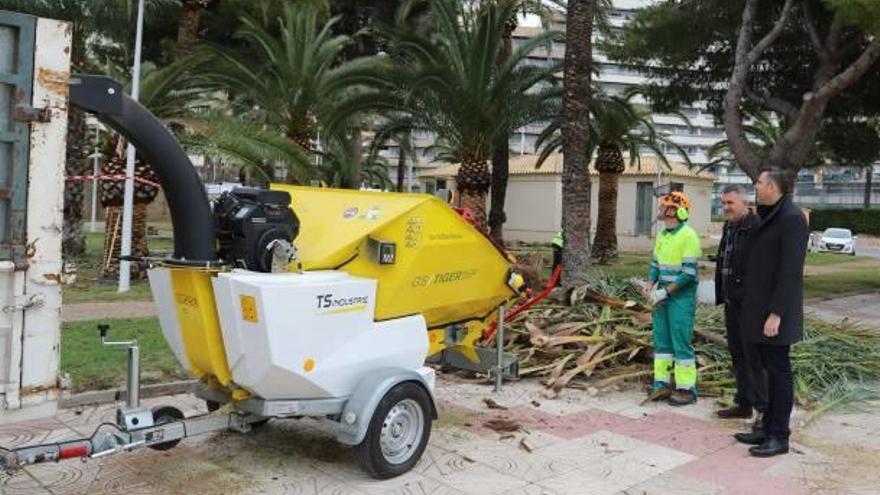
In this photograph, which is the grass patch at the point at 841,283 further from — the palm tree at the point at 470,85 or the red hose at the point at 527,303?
the red hose at the point at 527,303

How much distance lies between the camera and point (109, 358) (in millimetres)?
7980

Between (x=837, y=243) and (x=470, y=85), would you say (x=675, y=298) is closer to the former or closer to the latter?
(x=470, y=85)

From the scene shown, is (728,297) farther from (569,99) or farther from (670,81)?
(670,81)

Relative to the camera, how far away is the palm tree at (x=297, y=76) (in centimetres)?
1962

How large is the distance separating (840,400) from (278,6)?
16384 millimetres

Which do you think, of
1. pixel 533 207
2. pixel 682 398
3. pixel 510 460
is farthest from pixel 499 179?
pixel 510 460

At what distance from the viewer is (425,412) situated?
17.7 feet

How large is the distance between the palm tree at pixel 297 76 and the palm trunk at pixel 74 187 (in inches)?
126

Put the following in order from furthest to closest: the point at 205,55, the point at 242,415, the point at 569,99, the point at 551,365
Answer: the point at 205,55 < the point at 569,99 < the point at 551,365 < the point at 242,415

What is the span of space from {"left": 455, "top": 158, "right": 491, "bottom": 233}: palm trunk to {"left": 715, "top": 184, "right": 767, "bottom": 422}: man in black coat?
11586 millimetres

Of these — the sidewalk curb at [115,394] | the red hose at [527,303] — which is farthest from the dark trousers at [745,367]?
the sidewalk curb at [115,394]

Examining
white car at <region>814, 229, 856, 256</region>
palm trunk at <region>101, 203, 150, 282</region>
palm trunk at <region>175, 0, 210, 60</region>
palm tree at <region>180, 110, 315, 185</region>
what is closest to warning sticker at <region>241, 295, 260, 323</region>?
palm tree at <region>180, 110, 315, 185</region>

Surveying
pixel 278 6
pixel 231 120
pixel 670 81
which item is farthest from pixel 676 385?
pixel 278 6

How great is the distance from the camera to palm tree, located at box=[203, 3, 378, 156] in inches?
773
